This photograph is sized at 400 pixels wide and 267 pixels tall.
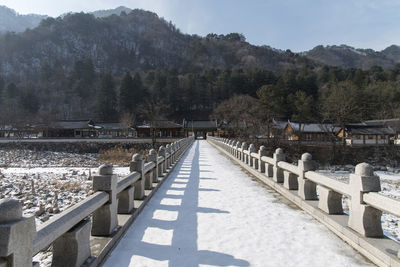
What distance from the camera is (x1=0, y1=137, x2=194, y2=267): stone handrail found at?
1983mm

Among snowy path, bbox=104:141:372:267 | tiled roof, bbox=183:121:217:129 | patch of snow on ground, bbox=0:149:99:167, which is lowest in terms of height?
patch of snow on ground, bbox=0:149:99:167

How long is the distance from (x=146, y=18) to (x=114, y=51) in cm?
4325

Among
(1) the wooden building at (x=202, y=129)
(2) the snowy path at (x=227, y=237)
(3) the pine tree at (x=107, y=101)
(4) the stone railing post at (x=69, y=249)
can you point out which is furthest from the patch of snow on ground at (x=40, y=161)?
(3) the pine tree at (x=107, y=101)

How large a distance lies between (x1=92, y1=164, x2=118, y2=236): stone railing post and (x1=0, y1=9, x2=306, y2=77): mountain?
125 metres

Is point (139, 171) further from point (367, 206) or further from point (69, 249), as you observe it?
point (367, 206)

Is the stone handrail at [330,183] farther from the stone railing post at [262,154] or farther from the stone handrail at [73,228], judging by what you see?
the stone railing post at [262,154]

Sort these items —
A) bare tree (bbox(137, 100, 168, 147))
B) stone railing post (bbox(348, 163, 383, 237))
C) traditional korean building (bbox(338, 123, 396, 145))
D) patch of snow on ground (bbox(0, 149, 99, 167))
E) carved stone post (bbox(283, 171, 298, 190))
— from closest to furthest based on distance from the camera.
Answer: stone railing post (bbox(348, 163, 383, 237)) < carved stone post (bbox(283, 171, 298, 190)) < patch of snow on ground (bbox(0, 149, 99, 167)) < traditional korean building (bbox(338, 123, 396, 145)) < bare tree (bbox(137, 100, 168, 147))

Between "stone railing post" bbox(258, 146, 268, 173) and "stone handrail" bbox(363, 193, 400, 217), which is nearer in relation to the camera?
"stone handrail" bbox(363, 193, 400, 217)

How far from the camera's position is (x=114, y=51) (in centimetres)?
13662

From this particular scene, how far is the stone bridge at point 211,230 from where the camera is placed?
294 centimetres

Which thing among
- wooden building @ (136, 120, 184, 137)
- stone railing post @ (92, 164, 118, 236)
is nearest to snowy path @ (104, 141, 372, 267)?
stone railing post @ (92, 164, 118, 236)

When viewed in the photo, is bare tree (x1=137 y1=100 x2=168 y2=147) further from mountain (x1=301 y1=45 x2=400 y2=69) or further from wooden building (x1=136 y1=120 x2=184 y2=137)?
mountain (x1=301 y1=45 x2=400 y2=69)

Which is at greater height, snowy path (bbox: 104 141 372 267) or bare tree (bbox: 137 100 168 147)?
bare tree (bbox: 137 100 168 147)

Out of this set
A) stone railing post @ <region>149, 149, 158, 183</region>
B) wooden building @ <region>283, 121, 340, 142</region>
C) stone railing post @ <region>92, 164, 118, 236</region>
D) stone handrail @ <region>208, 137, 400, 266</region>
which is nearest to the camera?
stone handrail @ <region>208, 137, 400, 266</region>
